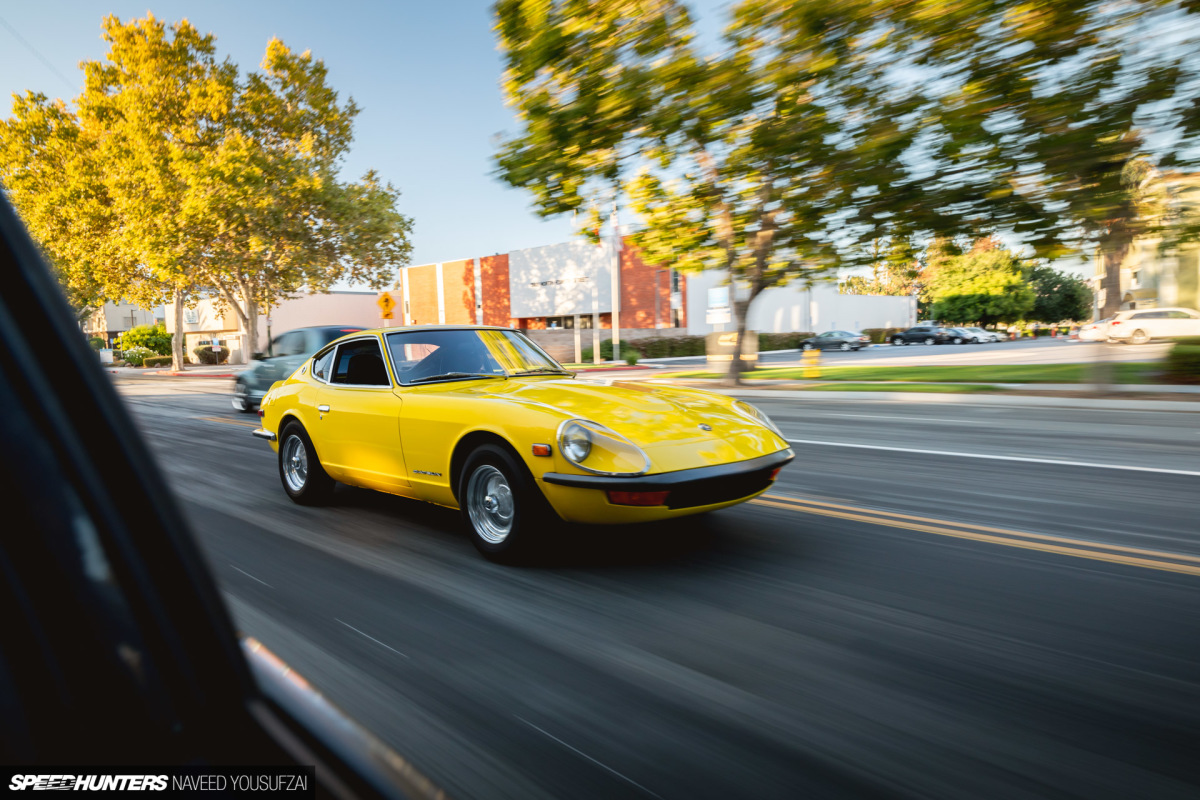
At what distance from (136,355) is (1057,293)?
82.5 m

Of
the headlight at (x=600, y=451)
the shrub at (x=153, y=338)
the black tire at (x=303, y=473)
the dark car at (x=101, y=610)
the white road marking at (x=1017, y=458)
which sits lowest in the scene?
the white road marking at (x=1017, y=458)

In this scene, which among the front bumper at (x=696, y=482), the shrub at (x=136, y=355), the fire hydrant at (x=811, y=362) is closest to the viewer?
the front bumper at (x=696, y=482)

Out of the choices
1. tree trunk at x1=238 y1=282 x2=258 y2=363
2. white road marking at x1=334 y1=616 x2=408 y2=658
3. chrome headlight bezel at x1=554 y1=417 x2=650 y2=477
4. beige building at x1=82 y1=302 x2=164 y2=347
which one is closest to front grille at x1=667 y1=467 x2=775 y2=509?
chrome headlight bezel at x1=554 y1=417 x2=650 y2=477

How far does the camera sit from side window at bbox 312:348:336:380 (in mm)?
6508

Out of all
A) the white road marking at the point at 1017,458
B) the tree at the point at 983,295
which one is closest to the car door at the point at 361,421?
the white road marking at the point at 1017,458

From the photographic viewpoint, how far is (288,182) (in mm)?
34875

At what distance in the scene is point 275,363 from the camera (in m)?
15.3

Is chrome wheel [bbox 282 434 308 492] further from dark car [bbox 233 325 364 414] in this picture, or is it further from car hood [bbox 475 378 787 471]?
dark car [bbox 233 325 364 414]

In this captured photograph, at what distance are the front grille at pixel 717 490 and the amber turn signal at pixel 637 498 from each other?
0.18 ft

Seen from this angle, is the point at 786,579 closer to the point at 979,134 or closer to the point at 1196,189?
the point at 979,134

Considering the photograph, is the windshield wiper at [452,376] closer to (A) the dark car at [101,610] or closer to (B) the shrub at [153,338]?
(A) the dark car at [101,610]

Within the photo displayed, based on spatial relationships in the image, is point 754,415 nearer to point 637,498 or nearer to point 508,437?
point 637,498

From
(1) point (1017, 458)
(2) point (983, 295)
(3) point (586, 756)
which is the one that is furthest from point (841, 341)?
(3) point (586, 756)

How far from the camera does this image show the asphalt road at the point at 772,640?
2553 millimetres
